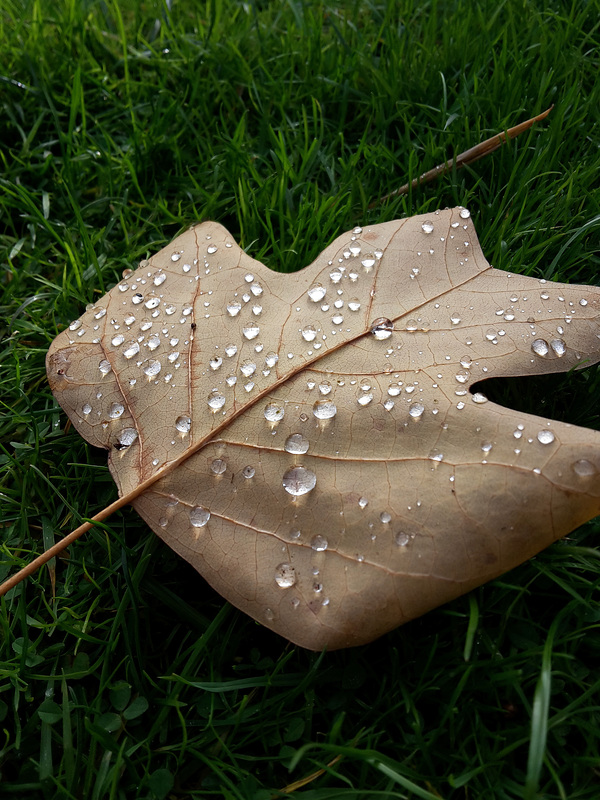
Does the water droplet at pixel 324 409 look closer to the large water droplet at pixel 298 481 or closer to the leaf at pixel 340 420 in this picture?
the leaf at pixel 340 420

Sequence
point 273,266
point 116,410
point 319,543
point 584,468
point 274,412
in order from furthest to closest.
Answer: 1. point 273,266
2. point 116,410
3. point 274,412
4. point 319,543
5. point 584,468

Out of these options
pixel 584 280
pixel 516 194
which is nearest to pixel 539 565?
pixel 584 280

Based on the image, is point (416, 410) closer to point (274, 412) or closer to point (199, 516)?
point (274, 412)

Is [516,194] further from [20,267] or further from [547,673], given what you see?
[20,267]

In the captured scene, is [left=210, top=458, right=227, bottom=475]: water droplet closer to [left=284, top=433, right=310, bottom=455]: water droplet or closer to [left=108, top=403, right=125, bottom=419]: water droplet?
[left=284, top=433, right=310, bottom=455]: water droplet

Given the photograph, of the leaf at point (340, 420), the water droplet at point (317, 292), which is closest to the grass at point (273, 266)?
the leaf at point (340, 420)

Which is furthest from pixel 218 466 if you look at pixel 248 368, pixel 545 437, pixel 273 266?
pixel 273 266
